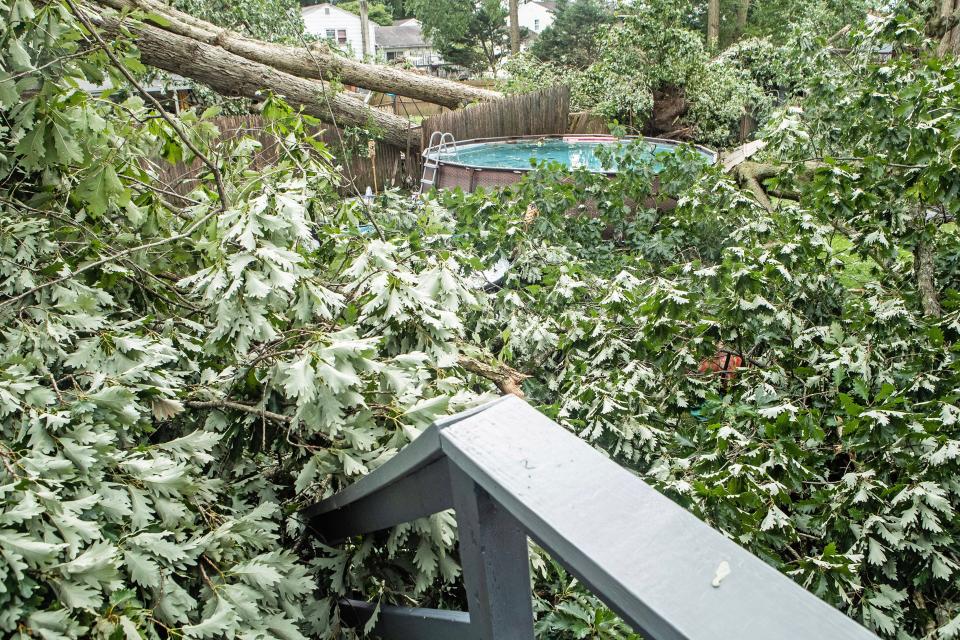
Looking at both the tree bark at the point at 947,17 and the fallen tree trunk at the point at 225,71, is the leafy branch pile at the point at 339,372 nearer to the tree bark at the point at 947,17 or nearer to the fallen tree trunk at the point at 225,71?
the tree bark at the point at 947,17

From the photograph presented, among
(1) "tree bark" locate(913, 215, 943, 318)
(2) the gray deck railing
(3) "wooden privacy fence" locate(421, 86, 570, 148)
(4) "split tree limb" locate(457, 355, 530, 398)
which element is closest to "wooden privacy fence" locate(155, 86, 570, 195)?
(3) "wooden privacy fence" locate(421, 86, 570, 148)

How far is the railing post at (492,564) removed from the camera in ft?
3.36

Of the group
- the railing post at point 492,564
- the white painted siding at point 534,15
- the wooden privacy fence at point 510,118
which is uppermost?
the white painted siding at point 534,15

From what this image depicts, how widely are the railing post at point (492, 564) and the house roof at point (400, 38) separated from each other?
214ft

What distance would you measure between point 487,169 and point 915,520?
8.14 meters

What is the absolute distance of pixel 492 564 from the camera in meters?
1.04

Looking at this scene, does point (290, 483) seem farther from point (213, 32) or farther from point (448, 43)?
point (448, 43)

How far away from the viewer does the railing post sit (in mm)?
1025

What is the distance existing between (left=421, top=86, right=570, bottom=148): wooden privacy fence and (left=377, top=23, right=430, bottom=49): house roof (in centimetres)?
5007

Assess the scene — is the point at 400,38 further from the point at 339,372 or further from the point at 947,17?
the point at 339,372

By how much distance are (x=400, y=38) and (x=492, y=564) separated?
68579 millimetres

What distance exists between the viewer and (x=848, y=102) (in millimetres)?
4828

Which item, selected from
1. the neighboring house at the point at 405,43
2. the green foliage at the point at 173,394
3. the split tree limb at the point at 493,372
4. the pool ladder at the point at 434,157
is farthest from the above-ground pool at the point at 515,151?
the neighboring house at the point at 405,43

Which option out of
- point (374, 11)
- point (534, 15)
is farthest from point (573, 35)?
point (534, 15)
